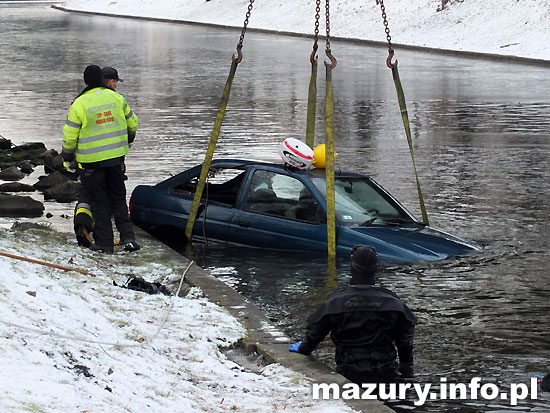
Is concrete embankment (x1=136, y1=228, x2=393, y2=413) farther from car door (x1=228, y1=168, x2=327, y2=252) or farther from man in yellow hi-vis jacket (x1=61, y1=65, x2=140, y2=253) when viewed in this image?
car door (x1=228, y1=168, x2=327, y2=252)

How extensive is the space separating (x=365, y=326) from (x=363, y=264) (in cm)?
44

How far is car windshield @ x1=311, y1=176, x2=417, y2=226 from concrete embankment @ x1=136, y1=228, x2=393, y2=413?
1.73m

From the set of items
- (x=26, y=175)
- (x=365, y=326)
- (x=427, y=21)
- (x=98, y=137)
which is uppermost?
(x=98, y=137)

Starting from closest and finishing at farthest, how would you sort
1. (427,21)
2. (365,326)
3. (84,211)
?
(365,326), (84,211), (427,21)

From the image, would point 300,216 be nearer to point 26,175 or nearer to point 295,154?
point 295,154

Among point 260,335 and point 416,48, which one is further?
point 416,48

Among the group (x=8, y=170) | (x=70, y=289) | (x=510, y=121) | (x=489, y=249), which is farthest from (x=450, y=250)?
(x=510, y=121)

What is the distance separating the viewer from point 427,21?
181ft

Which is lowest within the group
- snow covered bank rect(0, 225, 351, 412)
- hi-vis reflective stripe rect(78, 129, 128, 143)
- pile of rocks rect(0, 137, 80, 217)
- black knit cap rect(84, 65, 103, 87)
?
pile of rocks rect(0, 137, 80, 217)

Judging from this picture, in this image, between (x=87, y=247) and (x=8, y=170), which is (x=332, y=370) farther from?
(x=8, y=170)

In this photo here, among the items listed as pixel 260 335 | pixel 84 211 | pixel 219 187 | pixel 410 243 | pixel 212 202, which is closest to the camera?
pixel 260 335

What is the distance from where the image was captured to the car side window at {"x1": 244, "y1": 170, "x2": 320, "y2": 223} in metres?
12.4

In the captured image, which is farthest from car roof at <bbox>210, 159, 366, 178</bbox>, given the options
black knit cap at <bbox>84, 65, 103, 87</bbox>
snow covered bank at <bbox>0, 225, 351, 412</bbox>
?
snow covered bank at <bbox>0, 225, 351, 412</bbox>

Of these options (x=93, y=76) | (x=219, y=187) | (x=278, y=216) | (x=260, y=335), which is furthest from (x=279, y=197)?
(x=260, y=335)
